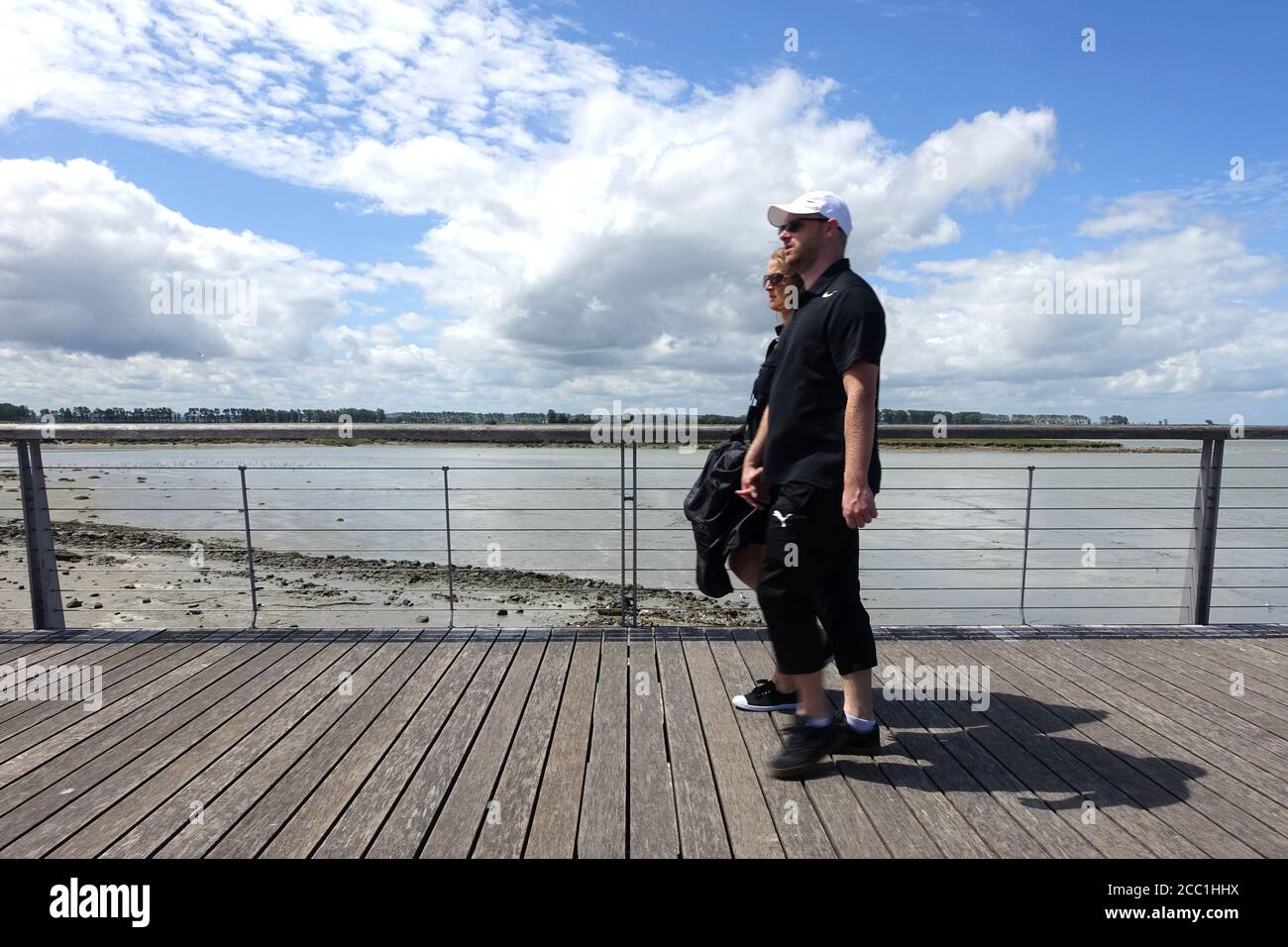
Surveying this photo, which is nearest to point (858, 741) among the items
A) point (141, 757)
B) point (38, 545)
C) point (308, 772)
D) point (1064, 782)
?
point (1064, 782)

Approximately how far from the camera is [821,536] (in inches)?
81.2

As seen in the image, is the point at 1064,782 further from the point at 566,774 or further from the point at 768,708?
the point at 566,774

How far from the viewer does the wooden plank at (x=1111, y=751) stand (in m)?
1.82

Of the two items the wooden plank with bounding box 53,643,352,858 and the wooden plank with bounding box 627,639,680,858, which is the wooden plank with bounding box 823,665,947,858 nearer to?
the wooden plank with bounding box 627,639,680,858

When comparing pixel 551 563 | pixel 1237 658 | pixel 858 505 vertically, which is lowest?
pixel 551 563

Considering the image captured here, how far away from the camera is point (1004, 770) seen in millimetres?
2143

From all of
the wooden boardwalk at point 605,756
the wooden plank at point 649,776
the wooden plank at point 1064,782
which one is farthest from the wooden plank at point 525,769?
the wooden plank at point 1064,782

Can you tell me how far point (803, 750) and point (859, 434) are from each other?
93cm

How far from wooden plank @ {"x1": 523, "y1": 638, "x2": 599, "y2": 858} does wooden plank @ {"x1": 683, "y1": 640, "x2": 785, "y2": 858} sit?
1.31ft

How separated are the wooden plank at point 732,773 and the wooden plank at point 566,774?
40 centimetres

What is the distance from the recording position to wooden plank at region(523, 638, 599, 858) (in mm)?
1748
